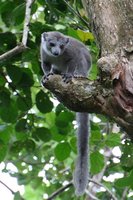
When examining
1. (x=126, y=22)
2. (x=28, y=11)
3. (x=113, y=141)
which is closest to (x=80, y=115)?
(x=113, y=141)

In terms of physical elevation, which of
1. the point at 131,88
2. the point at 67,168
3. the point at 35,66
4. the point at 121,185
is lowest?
the point at 67,168

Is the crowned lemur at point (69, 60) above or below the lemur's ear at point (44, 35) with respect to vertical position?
below

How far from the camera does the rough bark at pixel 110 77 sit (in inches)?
94.7

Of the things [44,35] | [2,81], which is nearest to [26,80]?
[2,81]

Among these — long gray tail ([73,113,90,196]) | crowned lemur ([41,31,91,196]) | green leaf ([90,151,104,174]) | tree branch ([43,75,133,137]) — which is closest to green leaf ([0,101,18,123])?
crowned lemur ([41,31,91,196])

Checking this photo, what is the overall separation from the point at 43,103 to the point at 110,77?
1.42m

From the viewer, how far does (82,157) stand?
366 cm

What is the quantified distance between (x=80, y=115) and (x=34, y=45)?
0.67m

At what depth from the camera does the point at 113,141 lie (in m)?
3.68

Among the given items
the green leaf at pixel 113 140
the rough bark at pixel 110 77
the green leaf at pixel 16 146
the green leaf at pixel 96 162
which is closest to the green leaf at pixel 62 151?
the green leaf at pixel 96 162

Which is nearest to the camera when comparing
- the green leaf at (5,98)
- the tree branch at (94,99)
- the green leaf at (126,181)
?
the tree branch at (94,99)

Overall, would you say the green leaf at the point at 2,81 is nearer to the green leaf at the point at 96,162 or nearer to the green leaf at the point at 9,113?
the green leaf at the point at 9,113

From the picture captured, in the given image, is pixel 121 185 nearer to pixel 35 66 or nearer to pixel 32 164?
pixel 35 66

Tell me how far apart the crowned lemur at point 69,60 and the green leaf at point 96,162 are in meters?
0.09
